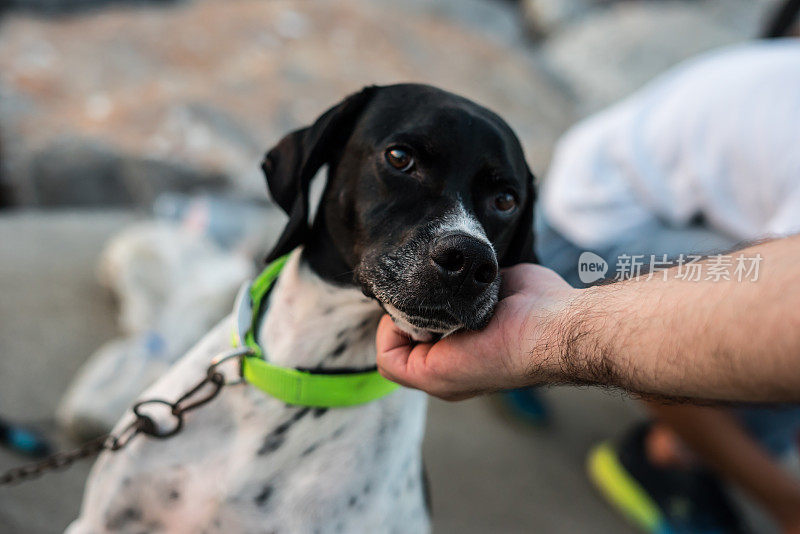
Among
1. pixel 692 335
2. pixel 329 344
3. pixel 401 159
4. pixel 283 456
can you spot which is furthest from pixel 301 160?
pixel 692 335

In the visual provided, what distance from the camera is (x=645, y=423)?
11.6 feet

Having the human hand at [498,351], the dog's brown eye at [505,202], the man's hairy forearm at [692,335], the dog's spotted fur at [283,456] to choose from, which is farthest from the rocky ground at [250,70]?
the man's hairy forearm at [692,335]

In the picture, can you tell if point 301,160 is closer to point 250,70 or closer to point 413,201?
point 413,201

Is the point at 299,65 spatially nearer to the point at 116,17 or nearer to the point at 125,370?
the point at 116,17

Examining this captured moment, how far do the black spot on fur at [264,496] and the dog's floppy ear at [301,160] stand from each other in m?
0.57

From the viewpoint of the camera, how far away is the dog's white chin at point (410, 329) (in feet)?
5.01

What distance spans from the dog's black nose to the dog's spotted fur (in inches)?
13.2

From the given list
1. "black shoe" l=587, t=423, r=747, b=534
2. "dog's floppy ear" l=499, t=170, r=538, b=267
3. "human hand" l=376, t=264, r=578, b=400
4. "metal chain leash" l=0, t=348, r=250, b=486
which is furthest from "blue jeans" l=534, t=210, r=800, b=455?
"metal chain leash" l=0, t=348, r=250, b=486

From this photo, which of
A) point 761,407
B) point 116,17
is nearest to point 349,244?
point 761,407

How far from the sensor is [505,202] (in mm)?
1729

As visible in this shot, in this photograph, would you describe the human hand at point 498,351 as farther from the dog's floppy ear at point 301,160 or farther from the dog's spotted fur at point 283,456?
the dog's floppy ear at point 301,160

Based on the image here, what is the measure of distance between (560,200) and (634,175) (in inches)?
14.6

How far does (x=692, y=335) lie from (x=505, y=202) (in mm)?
698

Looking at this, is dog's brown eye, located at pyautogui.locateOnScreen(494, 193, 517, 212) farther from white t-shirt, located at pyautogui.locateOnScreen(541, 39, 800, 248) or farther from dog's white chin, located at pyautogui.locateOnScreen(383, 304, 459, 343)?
white t-shirt, located at pyautogui.locateOnScreen(541, 39, 800, 248)
